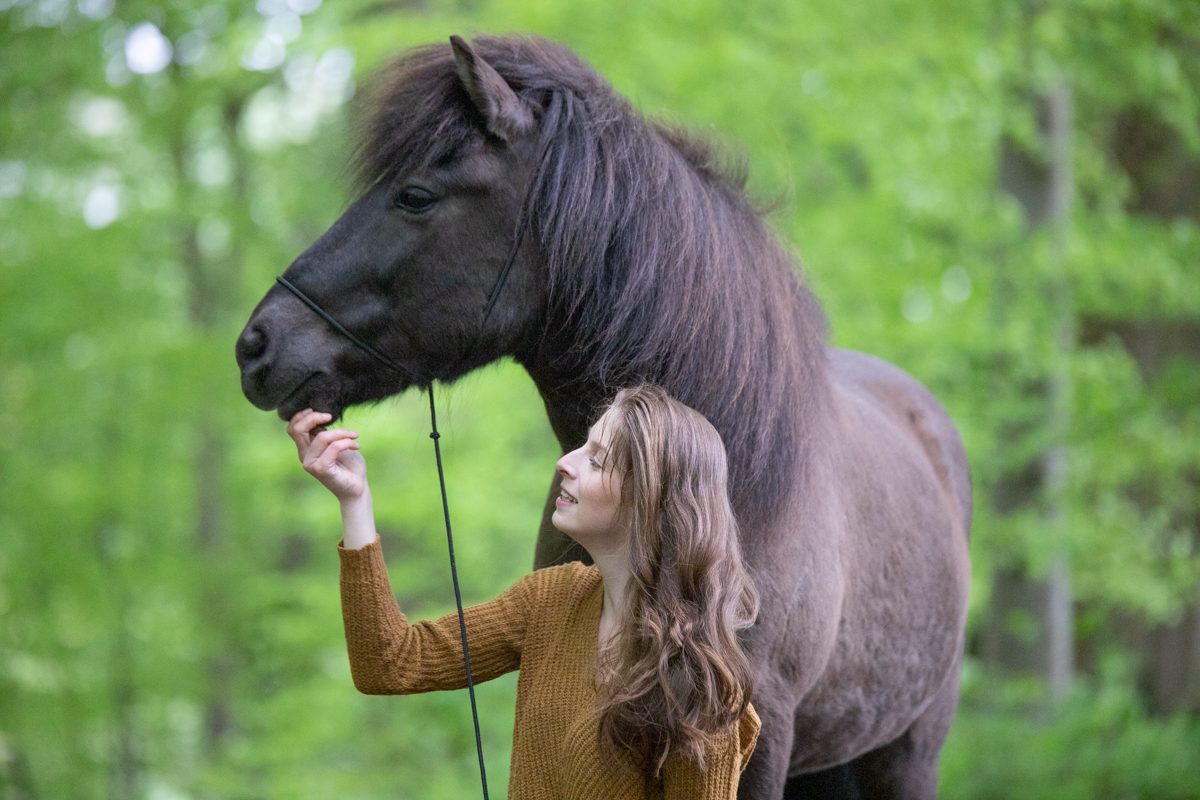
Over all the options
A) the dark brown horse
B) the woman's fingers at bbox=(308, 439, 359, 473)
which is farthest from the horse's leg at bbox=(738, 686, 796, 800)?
the woman's fingers at bbox=(308, 439, 359, 473)

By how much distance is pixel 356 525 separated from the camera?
1.93m

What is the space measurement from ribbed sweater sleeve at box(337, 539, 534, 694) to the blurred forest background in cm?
393

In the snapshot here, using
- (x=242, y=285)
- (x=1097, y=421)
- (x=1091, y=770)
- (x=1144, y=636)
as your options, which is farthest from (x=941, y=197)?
(x=242, y=285)

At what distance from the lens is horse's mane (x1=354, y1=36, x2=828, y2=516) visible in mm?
2119

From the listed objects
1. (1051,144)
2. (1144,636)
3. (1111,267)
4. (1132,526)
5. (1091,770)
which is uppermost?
(1051,144)

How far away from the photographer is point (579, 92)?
2.23 metres

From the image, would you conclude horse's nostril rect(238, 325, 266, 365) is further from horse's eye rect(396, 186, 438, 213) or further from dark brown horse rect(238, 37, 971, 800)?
horse's eye rect(396, 186, 438, 213)

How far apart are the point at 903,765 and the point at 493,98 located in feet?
7.44

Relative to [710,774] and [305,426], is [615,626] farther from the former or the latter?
[305,426]

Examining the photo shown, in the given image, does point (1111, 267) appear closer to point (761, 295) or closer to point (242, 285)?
point (761, 295)

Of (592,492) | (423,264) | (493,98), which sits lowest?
(592,492)

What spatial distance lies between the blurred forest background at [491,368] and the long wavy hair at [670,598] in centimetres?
398

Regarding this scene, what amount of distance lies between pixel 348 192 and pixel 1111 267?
5.11m

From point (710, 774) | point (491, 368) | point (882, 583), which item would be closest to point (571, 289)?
point (710, 774)
